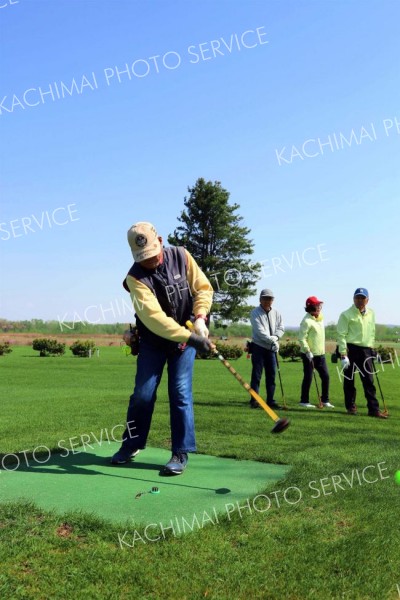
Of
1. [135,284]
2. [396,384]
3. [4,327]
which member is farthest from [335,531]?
[4,327]

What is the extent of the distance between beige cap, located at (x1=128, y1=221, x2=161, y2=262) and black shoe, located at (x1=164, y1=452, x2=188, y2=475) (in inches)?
69.0

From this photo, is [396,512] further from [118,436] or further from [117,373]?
[117,373]

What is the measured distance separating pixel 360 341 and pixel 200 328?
18.1 ft

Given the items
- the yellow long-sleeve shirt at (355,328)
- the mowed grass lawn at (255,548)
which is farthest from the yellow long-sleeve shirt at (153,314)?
the yellow long-sleeve shirt at (355,328)

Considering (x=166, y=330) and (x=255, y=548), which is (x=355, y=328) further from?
(x=255, y=548)

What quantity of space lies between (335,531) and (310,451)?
225 centimetres

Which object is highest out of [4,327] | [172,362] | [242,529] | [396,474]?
[4,327]

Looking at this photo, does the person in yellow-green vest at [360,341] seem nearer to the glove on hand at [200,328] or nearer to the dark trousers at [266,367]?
the dark trousers at [266,367]

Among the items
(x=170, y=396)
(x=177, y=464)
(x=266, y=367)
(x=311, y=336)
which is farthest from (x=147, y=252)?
(x=311, y=336)

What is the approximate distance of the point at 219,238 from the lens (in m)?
57.6

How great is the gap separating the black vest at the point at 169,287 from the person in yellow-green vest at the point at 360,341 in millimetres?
5237

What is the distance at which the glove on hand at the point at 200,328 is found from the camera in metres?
4.93

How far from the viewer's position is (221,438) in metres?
6.56

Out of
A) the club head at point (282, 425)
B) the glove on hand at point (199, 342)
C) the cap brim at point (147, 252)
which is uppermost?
the cap brim at point (147, 252)
